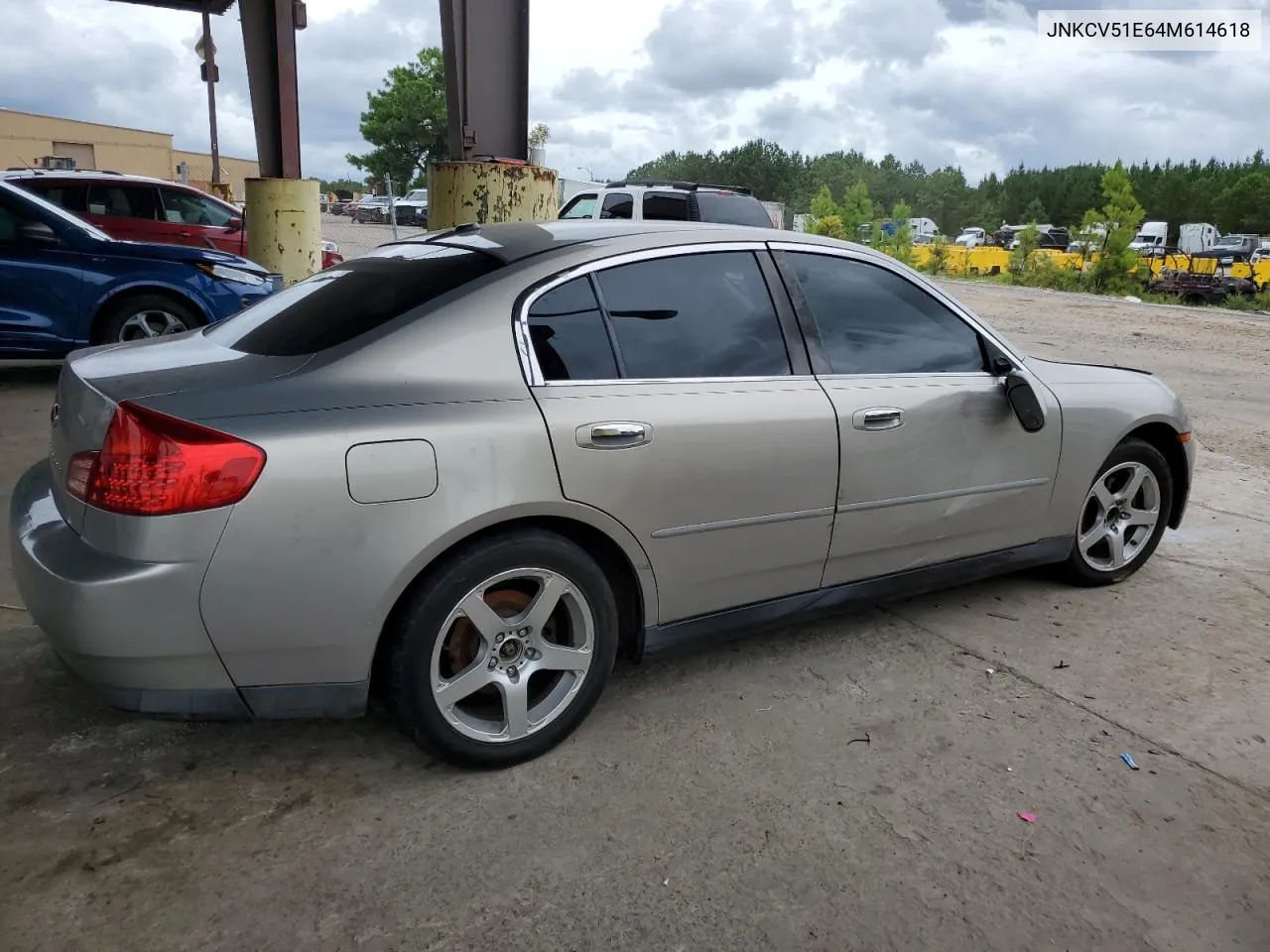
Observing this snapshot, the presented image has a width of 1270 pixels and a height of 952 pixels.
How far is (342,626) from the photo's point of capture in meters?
2.54

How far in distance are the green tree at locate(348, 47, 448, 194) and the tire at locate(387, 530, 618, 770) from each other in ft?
208

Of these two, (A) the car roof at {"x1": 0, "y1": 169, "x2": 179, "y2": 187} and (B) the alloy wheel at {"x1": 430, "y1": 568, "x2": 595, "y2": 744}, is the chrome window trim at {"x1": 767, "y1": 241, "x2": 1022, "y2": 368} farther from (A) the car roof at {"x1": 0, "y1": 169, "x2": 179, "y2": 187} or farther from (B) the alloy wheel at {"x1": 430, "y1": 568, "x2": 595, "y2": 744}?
(A) the car roof at {"x1": 0, "y1": 169, "x2": 179, "y2": 187}

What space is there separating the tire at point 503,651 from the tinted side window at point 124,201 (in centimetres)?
949

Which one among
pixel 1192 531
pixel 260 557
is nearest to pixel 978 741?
pixel 260 557

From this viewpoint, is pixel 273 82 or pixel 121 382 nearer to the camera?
pixel 121 382

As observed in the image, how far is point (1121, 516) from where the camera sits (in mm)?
4434

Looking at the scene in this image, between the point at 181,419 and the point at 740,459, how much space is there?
1601 mm

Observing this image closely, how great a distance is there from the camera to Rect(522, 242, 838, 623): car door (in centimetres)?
288

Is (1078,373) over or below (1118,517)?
over

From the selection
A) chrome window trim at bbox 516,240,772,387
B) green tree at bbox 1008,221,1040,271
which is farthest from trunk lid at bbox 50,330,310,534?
green tree at bbox 1008,221,1040,271

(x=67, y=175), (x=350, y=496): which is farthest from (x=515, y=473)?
(x=67, y=175)

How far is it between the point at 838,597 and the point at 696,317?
114 centimetres

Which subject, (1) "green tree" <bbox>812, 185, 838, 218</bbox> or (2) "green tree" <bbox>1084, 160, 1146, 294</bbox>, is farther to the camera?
(1) "green tree" <bbox>812, 185, 838, 218</bbox>

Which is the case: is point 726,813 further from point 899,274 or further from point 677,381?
point 899,274
